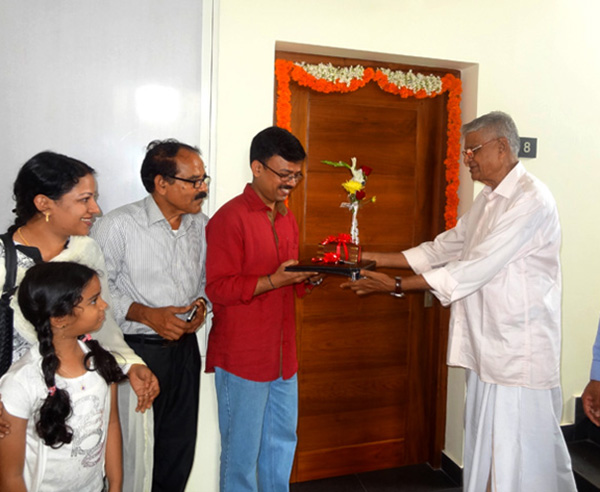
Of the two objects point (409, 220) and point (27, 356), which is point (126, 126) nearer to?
point (27, 356)

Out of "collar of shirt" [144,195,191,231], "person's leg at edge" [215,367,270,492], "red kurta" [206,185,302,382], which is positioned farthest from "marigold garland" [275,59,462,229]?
"person's leg at edge" [215,367,270,492]

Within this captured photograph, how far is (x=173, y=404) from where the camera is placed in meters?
2.02

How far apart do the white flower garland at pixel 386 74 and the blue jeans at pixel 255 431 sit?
1.63 m

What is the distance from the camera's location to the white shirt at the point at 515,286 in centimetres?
212

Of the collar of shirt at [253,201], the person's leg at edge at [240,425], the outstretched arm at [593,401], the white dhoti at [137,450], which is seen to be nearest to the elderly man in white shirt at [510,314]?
the outstretched arm at [593,401]

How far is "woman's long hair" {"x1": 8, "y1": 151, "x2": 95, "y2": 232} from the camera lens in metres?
1.59

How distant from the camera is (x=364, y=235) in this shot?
293 cm

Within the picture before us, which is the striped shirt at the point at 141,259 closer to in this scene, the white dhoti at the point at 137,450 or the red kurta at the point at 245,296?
the red kurta at the point at 245,296

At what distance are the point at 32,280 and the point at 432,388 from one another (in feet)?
8.34

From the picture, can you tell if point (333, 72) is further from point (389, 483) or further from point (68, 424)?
point (389, 483)

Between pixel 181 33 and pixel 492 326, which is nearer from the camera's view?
pixel 492 326

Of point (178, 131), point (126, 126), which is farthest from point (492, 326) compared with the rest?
point (126, 126)

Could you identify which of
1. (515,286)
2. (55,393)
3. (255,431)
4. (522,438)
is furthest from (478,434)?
(55,393)

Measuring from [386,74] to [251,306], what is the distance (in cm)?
165
